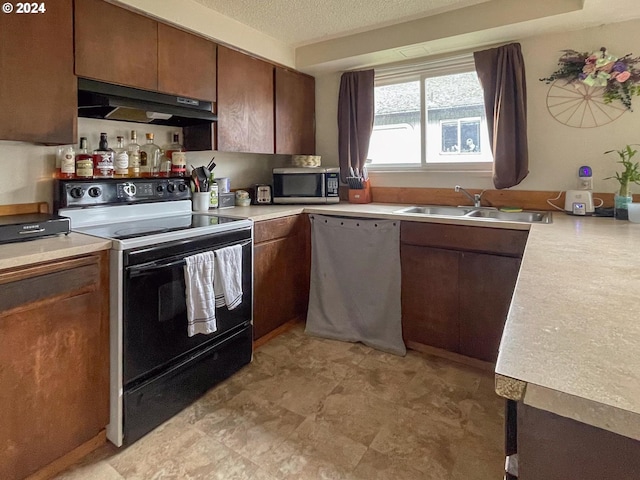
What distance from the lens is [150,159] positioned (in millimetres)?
2400

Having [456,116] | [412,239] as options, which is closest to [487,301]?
[412,239]

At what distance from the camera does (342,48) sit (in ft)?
9.35

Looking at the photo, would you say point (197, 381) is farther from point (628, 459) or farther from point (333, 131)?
point (333, 131)

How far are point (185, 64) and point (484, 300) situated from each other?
2.18 meters

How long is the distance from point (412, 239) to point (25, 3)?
216cm

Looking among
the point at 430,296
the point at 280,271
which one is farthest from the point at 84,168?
the point at 430,296

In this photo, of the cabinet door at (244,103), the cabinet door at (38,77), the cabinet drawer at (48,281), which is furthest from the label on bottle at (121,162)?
the cabinet drawer at (48,281)

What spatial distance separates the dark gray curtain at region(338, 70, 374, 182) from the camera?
120 inches

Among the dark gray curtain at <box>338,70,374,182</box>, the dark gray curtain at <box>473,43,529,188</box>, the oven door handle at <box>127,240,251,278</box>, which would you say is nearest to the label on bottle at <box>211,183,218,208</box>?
the oven door handle at <box>127,240,251,278</box>

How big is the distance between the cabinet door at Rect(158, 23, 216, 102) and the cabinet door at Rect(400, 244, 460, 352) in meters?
1.57

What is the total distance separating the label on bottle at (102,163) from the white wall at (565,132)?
90.5 inches

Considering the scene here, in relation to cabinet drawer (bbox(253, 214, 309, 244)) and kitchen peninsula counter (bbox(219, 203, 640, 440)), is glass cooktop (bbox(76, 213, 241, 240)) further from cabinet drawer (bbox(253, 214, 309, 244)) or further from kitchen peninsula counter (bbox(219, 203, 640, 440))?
kitchen peninsula counter (bbox(219, 203, 640, 440))

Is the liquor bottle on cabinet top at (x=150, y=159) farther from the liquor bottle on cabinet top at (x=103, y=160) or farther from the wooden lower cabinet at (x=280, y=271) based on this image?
the wooden lower cabinet at (x=280, y=271)

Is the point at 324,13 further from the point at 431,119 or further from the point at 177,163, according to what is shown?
the point at 177,163
